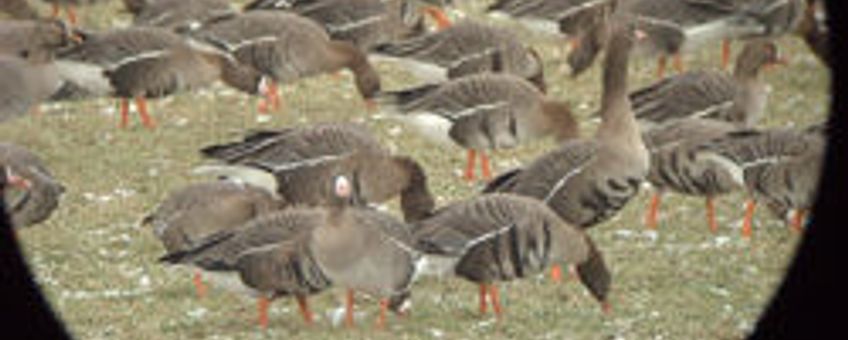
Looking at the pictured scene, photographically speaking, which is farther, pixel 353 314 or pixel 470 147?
pixel 470 147

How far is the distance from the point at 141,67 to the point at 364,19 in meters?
2.37

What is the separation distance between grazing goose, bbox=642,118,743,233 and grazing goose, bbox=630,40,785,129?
0.95 m

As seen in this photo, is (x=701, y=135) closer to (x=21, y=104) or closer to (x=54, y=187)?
(x=54, y=187)

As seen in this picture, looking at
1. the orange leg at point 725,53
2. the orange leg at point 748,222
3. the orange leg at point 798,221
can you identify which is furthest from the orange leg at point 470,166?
the orange leg at point 725,53

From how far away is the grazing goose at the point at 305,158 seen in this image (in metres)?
12.8

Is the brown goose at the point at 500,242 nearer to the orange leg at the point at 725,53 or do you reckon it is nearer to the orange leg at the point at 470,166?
the orange leg at the point at 470,166

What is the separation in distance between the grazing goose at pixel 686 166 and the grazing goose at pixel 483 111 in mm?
988

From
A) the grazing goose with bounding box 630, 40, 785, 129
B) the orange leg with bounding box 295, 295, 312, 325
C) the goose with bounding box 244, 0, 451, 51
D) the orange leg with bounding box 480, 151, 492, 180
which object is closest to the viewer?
the orange leg with bounding box 295, 295, 312, 325

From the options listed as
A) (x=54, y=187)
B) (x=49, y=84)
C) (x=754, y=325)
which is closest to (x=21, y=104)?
(x=49, y=84)

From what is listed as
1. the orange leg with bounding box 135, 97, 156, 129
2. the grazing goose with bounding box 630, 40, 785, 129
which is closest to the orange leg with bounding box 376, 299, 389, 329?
the grazing goose with bounding box 630, 40, 785, 129

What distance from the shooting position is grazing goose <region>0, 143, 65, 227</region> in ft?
39.8

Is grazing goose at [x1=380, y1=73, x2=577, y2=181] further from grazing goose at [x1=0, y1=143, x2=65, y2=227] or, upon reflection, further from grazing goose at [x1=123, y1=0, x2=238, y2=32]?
grazing goose at [x1=123, y1=0, x2=238, y2=32]

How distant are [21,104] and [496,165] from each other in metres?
3.69

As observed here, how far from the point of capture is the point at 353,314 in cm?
1117
